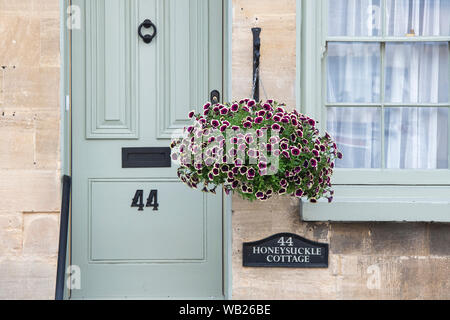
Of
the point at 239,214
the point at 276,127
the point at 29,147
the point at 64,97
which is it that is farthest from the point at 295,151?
the point at 29,147

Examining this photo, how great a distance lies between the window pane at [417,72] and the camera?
3.73 meters

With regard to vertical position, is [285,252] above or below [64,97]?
below

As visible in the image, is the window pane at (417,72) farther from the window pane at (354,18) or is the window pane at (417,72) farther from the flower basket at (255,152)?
the flower basket at (255,152)

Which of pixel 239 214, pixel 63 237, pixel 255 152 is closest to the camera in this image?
pixel 255 152

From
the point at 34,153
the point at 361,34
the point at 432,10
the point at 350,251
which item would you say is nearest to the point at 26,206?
the point at 34,153

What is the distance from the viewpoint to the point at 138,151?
383cm

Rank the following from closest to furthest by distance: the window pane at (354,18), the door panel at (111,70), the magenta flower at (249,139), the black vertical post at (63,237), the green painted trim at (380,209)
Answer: the magenta flower at (249,139), the black vertical post at (63,237), the green painted trim at (380,209), the window pane at (354,18), the door panel at (111,70)

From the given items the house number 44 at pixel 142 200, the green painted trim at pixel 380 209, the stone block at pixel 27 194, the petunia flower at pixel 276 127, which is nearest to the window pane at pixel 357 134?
the green painted trim at pixel 380 209

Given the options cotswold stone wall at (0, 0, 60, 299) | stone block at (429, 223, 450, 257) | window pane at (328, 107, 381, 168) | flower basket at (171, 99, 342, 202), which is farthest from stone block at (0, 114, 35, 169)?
stone block at (429, 223, 450, 257)

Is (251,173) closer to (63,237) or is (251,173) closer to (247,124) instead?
(247,124)

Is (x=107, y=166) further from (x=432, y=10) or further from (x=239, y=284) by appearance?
(x=432, y=10)

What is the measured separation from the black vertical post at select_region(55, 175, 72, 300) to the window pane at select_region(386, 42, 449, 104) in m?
2.12

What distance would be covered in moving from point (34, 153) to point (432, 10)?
272cm

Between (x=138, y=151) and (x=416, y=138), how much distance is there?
71.8 inches
